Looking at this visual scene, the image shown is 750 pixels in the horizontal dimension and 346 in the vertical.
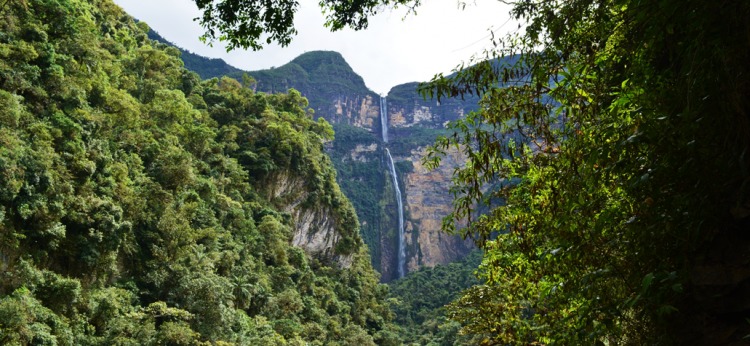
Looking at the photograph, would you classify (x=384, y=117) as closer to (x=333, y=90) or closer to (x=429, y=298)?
(x=333, y=90)

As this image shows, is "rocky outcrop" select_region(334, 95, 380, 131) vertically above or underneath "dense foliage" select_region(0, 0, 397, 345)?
above

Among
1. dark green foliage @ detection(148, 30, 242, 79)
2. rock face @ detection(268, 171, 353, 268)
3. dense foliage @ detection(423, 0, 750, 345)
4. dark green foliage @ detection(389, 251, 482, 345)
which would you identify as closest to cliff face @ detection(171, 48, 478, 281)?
dark green foliage @ detection(148, 30, 242, 79)

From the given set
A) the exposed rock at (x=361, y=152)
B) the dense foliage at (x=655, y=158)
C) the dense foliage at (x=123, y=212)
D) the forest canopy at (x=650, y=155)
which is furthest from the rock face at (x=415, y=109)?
the dense foliage at (x=655, y=158)

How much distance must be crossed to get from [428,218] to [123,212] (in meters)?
55.8

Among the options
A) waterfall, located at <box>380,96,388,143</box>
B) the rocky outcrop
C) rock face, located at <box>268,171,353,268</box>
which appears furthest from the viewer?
waterfall, located at <box>380,96,388,143</box>

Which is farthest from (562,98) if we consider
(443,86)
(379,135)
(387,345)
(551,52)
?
(379,135)

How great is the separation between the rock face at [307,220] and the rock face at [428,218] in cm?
3123

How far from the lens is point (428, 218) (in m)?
67.6

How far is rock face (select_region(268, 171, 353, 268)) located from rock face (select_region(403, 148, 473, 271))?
102 ft

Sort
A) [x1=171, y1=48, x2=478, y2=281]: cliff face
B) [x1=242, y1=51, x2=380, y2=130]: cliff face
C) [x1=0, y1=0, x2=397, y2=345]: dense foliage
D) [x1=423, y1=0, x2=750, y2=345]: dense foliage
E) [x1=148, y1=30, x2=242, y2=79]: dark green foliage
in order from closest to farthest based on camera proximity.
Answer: [x1=423, y1=0, x2=750, y2=345]: dense foliage → [x1=0, y1=0, x2=397, y2=345]: dense foliage → [x1=171, y1=48, x2=478, y2=281]: cliff face → [x1=148, y1=30, x2=242, y2=79]: dark green foliage → [x1=242, y1=51, x2=380, y2=130]: cliff face

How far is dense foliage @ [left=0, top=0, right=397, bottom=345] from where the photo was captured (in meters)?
10.3

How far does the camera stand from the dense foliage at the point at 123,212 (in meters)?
10.3

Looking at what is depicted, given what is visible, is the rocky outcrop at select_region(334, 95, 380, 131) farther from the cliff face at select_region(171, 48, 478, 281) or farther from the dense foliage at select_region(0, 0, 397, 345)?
the dense foliage at select_region(0, 0, 397, 345)

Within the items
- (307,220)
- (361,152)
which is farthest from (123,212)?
(361,152)
